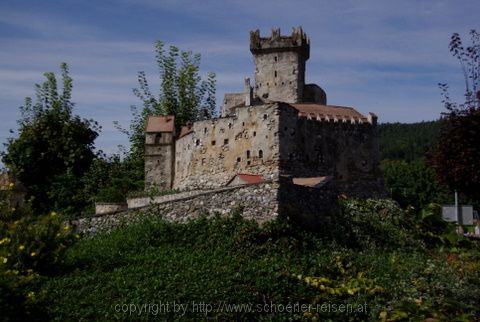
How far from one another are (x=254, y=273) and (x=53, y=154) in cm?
2617

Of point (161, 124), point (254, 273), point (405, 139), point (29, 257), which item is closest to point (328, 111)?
point (161, 124)

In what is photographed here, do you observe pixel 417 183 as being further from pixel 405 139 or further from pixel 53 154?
pixel 405 139

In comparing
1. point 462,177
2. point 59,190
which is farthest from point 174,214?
point 59,190

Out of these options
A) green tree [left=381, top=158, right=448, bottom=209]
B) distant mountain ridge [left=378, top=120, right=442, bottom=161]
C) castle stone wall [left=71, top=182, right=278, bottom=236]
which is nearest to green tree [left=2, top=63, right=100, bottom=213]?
A: castle stone wall [left=71, top=182, right=278, bottom=236]

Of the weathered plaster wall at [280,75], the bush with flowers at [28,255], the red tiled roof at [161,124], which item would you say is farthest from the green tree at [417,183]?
the bush with flowers at [28,255]

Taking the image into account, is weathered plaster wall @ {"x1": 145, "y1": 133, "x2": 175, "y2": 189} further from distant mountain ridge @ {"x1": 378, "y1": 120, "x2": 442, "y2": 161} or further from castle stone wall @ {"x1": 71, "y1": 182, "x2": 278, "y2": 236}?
distant mountain ridge @ {"x1": 378, "y1": 120, "x2": 442, "y2": 161}

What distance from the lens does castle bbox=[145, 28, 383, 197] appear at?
33438 millimetres

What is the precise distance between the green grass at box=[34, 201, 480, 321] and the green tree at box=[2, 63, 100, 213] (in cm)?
1755

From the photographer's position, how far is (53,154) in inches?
1561

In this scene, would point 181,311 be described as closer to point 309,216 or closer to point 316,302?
point 316,302

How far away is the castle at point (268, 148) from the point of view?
33.4 m

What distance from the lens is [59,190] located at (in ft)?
122

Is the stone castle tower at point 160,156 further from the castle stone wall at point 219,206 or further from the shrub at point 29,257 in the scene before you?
the shrub at point 29,257

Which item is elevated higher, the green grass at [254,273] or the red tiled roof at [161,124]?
the red tiled roof at [161,124]
